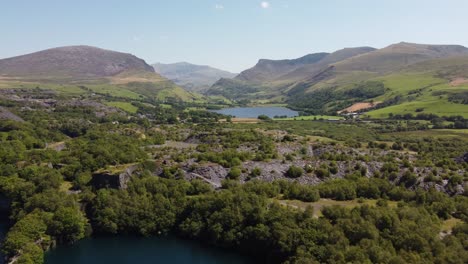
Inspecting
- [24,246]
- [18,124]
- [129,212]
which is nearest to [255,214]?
[129,212]

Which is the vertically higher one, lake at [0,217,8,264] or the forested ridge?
the forested ridge

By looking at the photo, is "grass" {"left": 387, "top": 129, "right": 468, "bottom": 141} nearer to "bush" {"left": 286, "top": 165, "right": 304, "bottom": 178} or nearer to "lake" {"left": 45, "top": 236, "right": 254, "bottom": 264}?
"bush" {"left": 286, "top": 165, "right": 304, "bottom": 178}

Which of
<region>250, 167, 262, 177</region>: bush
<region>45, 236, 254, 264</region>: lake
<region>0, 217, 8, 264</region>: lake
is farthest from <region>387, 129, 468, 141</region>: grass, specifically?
<region>0, 217, 8, 264</region>: lake

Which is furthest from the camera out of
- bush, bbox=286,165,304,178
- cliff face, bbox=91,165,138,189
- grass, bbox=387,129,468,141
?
grass, bbox=387,129,468,141

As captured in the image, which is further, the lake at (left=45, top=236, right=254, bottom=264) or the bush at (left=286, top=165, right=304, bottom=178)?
the bush at (left=286, top=165, right=304, bottom=178)

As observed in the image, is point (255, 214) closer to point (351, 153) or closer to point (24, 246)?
point (24, 246)
